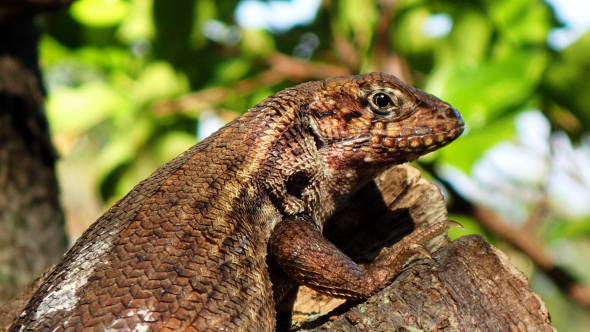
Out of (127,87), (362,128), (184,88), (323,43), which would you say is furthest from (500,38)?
(127,87)

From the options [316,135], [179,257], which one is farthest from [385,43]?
[179,257]

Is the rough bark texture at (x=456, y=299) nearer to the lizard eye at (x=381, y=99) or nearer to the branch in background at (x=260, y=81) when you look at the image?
the lizard eye at (x=381, y=99)

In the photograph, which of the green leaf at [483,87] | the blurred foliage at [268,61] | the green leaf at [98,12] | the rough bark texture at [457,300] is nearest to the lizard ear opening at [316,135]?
the rough bark texture at [457,300]

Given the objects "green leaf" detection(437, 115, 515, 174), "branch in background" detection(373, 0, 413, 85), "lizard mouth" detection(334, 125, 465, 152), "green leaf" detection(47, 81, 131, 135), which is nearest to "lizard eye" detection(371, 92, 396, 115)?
"lizard mouth" detection(334, 125, 465, 152)

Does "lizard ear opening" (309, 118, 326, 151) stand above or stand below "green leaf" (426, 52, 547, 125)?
above

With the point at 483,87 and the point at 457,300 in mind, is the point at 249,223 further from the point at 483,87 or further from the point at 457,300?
the point at 483,87

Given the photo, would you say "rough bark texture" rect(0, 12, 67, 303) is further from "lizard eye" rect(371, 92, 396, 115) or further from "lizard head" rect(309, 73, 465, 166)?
"lizard eye" rect(371, 92, 396, 115)
